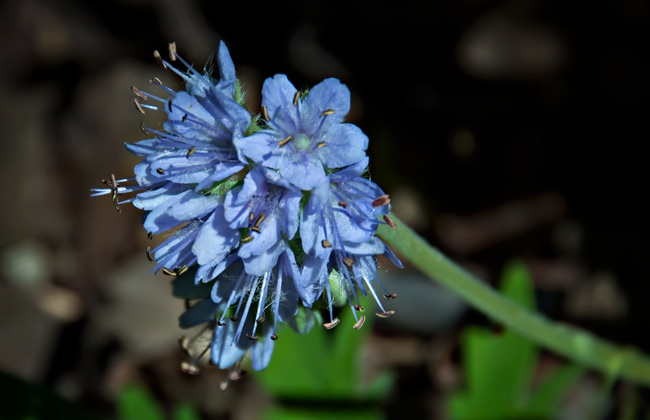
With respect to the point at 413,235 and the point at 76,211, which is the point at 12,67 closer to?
the point at 76,211

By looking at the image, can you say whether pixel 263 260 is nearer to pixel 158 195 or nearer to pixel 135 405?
pixel 158 195

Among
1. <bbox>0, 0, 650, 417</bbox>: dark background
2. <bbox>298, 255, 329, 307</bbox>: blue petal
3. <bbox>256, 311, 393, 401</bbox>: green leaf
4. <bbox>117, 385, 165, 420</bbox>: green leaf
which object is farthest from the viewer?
<bbox>0, 0, 650, 417</bbox>: dark background

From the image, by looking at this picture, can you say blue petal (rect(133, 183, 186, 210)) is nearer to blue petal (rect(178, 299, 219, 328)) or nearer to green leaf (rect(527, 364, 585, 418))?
blue petal (rect(178, 299, 219, 328))

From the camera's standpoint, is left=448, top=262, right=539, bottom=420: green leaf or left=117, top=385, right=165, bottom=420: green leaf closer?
left=117, top=385, right=165, bottom=420: green leaf

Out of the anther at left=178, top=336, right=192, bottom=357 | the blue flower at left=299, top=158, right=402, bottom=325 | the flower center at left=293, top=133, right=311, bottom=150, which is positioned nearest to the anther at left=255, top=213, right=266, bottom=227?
the blue flower at left=299, top=158, right=402, bottom=325

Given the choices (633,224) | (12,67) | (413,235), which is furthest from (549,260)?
(12,67)

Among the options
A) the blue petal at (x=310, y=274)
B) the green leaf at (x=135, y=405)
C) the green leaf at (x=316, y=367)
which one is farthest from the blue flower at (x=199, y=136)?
the green leaf at (x=135, y=405)

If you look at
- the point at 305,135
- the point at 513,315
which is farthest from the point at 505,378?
the point at 305,135
